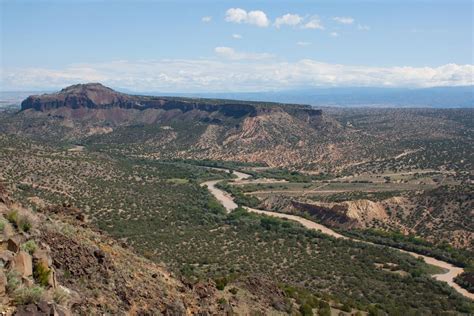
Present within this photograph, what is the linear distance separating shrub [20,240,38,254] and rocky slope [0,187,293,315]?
0.03m

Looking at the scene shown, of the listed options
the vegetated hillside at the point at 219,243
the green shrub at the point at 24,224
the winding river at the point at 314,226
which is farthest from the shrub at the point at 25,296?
the winding river at the point at 314,226

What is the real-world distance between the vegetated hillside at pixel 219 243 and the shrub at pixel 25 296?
12.6 metres

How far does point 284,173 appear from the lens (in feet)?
422

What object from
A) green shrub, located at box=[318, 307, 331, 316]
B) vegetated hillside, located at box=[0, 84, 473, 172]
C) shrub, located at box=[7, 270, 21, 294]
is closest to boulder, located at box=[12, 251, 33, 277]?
shrub, located at box=[7, 270, 21, 294]

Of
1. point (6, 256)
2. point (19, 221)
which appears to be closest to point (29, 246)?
point (6, 256)

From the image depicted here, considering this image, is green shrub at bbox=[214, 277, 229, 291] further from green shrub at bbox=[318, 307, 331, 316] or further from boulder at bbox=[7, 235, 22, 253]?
boulder at bbox=[7, 235, 22, 253]

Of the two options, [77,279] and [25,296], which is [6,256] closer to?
[25,296]

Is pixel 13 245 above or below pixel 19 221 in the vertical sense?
below

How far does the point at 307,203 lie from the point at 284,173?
44.1m

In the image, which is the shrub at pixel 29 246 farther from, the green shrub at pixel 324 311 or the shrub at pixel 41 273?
the green shrub at pixel 324 311

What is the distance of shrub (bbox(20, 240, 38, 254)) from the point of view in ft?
48.5

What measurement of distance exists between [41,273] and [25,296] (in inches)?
89.7

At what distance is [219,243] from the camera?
204 feet

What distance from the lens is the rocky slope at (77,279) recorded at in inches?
499
